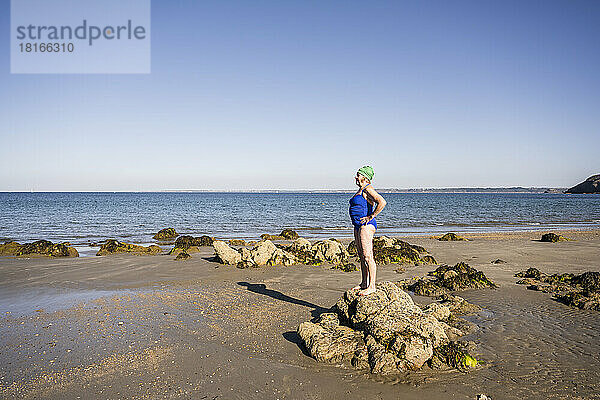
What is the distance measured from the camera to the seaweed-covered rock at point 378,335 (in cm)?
530

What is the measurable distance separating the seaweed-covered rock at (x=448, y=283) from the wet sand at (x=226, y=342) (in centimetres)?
32

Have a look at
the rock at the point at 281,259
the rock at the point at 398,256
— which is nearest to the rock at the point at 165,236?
the rock at the point at 281,259

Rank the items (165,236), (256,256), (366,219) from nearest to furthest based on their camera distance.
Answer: (366,219) < (256,256) < (165,236)

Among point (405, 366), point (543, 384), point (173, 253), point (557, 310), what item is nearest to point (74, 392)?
point (405, 366)

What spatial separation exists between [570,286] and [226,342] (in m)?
8.24

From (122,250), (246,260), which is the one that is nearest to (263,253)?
(246,260)

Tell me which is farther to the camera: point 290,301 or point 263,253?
point 263,253

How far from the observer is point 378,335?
5617mm

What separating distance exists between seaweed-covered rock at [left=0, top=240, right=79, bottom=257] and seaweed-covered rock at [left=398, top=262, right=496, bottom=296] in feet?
39.6

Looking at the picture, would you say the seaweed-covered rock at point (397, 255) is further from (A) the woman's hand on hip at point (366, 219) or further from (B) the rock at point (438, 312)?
(A) the woman's hand on hip at point (366, 219)

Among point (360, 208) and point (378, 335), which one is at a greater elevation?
point (360, 208)

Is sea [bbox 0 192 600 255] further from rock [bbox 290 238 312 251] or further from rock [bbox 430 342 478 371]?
rock [bbox 430 342 478 371]

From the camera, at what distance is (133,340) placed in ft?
20.7

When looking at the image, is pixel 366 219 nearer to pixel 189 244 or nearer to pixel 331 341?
pixel 331 341
